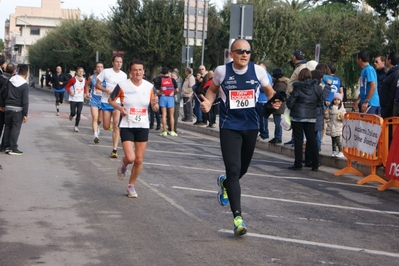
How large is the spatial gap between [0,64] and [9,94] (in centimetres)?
238

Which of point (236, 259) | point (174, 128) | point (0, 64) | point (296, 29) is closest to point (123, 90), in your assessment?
point (236, 259)

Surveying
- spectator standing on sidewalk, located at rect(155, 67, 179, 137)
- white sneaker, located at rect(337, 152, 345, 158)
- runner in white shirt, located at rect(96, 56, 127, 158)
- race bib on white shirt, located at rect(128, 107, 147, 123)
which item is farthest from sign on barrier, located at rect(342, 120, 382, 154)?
spectator standing on sidewalk, located at rect(155, 67, 179, 137)

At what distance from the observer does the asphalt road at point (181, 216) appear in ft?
20.6

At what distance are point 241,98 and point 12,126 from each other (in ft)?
25.5

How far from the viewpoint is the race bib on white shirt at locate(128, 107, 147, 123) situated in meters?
9.51

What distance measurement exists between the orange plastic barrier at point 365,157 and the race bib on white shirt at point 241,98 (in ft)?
15.5

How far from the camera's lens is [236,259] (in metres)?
6.11

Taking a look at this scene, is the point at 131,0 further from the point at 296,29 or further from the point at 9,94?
the point at 9,94

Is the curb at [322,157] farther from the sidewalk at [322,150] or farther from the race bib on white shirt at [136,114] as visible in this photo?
the race bib on white shirt at [136,114]

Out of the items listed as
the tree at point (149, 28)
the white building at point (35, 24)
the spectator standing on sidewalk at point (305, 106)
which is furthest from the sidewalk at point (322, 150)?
the white building at point (35, 24)

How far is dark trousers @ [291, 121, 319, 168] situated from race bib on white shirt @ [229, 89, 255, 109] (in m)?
5.54

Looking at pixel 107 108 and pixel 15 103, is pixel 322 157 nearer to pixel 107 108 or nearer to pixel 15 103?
pixel 107 108

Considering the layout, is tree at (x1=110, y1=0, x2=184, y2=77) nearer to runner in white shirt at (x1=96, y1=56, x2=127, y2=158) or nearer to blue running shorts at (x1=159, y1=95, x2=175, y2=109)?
blue running shorts at (x1=159, y1=95, x2=175, y2=109)

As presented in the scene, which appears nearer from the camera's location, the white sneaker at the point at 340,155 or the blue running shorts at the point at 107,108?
the white sneaker at the point at 340,155
